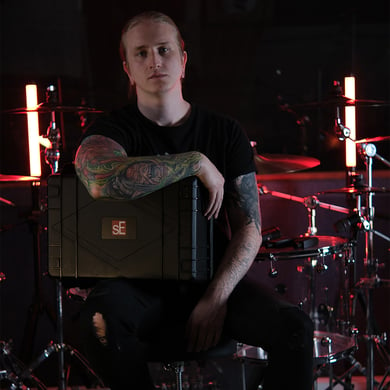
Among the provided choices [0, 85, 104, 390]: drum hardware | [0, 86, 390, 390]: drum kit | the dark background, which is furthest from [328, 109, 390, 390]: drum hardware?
[0, 85, 104, 390]: drum hardware

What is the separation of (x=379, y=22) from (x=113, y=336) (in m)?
2.75

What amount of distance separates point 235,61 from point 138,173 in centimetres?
207

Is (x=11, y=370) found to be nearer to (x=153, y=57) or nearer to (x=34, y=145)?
(x=34, y=145)

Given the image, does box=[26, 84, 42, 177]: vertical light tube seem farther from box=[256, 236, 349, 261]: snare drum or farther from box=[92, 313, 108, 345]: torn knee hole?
box=[92, 313, 108, 345]: torn knee hole

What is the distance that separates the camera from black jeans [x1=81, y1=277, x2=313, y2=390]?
171 centimetres

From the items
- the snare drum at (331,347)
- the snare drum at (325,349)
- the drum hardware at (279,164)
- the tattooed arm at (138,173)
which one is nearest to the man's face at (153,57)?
the tattooed arm at (138,173)

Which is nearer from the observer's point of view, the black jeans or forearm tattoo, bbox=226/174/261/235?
the black jeans

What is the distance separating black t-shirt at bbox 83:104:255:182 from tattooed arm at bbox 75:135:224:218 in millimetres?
168

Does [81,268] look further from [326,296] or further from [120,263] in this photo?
[326,296]

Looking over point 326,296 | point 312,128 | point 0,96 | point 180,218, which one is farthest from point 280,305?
point 0,96

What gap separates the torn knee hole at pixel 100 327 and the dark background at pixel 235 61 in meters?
2.02

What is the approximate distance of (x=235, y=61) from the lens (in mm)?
3738

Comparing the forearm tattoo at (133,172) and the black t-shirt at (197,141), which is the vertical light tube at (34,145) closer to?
the black t-shirt at (197,141)

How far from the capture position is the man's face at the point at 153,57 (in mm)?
2100
